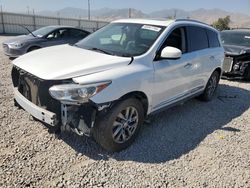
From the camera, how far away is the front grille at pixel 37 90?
3138 millimetres

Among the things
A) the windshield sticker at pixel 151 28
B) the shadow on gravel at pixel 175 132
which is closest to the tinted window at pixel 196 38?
the windshield sticker at pixel 151 28

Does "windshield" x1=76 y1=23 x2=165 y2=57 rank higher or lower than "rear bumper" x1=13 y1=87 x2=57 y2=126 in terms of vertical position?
higher

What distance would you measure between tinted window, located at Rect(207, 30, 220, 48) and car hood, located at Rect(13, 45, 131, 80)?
9.38 feet

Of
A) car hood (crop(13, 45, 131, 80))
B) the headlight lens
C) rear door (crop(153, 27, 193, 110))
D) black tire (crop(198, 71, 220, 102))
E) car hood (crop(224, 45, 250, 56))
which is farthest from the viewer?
the headlight lens

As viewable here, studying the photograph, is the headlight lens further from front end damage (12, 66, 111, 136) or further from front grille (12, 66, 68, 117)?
front end damage (12, 66, 111, 136)

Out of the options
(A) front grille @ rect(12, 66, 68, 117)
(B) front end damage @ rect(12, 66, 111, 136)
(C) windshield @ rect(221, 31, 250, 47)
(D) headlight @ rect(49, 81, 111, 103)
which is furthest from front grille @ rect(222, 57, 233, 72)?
(A) front grille @ rect(12, 66, 68, 117)

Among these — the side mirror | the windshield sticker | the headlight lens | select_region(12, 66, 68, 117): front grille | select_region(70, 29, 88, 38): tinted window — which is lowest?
the headlight lens

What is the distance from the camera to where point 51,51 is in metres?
4.11

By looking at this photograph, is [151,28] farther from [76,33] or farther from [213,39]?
[76,33]

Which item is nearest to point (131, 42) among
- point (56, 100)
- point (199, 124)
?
point (56, 100)

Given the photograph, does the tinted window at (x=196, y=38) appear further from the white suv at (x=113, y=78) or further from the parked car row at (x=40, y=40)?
the parked car row at (x=40, y=40)

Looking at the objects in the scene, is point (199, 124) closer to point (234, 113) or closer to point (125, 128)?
point (234, 113)

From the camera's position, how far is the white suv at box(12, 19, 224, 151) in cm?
314

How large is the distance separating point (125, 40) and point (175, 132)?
1725 mm
